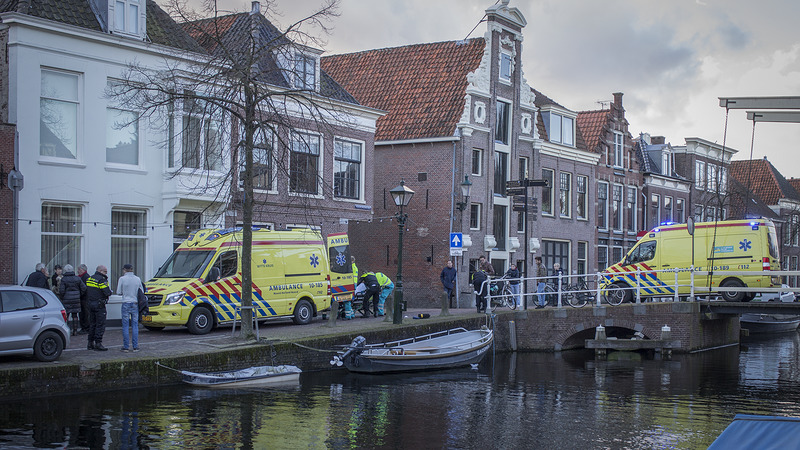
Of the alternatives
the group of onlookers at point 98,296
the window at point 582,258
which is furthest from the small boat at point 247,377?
the window at point 582,258

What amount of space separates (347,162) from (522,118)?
36.4 feet

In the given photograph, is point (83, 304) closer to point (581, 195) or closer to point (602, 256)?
point (581, 195)

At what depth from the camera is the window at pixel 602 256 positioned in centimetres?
4541

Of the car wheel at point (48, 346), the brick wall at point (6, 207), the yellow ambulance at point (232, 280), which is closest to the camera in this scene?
the car wheel at point (48, 346)

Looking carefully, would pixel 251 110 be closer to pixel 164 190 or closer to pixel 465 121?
pixel 164 190

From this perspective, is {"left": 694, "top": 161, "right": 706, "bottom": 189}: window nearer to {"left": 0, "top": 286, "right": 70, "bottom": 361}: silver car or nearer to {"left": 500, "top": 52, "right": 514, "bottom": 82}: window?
{"left": 500, "top": 52, "right": 514, "bottom": 82}: window

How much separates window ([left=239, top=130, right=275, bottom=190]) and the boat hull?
4.83 meters

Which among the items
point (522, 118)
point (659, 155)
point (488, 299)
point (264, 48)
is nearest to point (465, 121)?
point (522, 118)

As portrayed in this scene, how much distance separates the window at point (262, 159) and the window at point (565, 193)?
19.2 metres

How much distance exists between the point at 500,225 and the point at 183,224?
1639 centimetres

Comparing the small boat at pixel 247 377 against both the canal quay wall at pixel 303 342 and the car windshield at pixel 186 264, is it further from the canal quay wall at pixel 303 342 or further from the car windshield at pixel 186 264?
the car windshield at pixel 186 264

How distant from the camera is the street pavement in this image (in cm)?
1606

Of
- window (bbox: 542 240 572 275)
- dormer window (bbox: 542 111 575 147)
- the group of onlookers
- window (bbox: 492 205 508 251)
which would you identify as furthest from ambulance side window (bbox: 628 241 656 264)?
the group of onlookers

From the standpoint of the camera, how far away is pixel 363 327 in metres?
22.8
